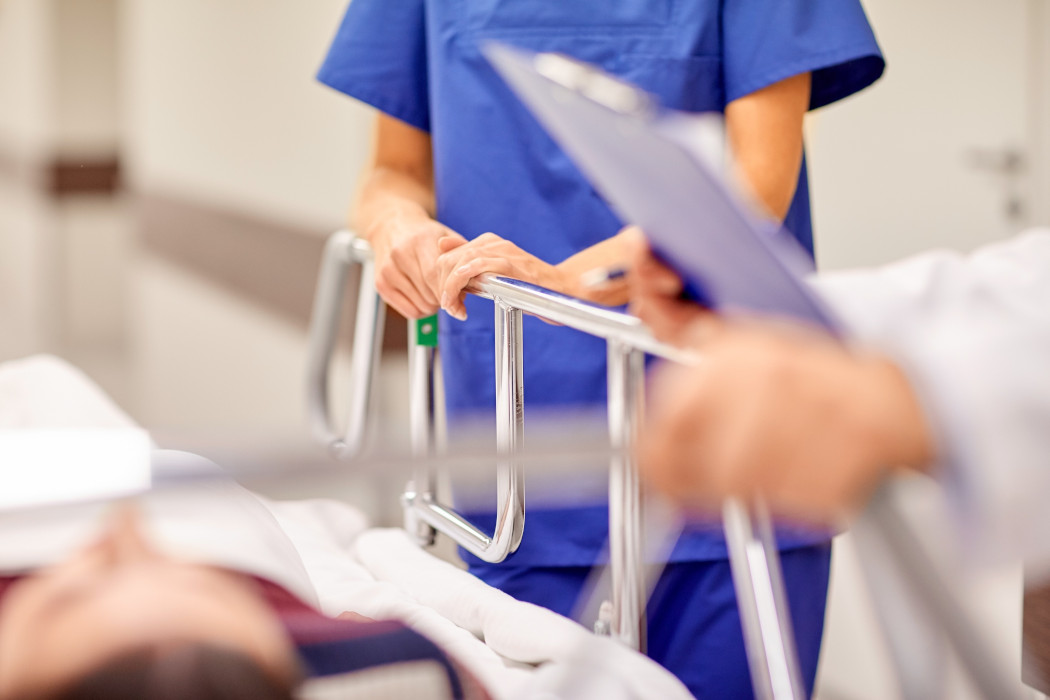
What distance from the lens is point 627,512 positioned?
0.75m

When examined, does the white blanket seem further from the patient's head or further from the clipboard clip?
the clipboard clip

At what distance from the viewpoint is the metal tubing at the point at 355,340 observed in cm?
118

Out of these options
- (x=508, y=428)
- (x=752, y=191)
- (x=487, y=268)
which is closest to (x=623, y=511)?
(x=508, y=428)

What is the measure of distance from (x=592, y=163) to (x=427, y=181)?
807 mm

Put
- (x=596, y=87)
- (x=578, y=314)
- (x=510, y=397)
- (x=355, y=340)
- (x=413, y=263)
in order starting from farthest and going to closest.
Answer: (x=355, y=340), (x=413, y=263), (x=510, y=397), (x=578, y=314), (x=596, y=87)

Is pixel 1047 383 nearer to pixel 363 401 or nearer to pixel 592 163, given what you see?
pixel 592 163

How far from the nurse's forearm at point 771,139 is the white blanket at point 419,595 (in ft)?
1.55

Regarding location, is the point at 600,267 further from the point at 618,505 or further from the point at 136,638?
the point at 136,638

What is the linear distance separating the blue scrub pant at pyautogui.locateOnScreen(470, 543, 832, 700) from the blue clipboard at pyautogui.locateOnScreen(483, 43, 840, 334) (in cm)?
60

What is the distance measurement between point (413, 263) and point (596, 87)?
1.73 feet

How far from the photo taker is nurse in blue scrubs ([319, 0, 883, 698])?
3.10 ft

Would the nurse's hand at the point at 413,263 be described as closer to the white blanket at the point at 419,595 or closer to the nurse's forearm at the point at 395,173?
the nurse's forearm at the point at 395,173

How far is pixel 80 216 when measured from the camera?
4.05m

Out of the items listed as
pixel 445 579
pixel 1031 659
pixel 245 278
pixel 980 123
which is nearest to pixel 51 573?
pixel 445 579
